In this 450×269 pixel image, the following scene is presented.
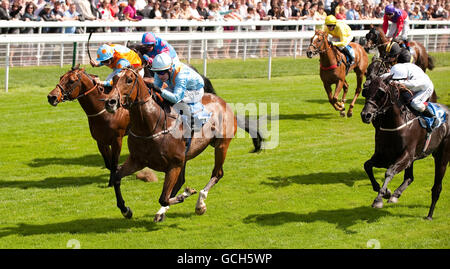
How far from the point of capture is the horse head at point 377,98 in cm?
817

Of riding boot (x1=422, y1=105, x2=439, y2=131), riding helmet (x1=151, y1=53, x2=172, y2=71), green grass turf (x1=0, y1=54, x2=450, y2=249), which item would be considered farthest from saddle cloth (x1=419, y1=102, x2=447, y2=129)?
riding helmet (x1=151, y1=53, x2=172, y2=71)

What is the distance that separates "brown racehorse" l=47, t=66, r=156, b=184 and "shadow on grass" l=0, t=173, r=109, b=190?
475 mm

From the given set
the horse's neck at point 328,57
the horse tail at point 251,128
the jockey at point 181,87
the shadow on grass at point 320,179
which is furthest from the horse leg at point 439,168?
the horse's neck at point 328,57

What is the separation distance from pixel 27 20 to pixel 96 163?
6047 millimetres

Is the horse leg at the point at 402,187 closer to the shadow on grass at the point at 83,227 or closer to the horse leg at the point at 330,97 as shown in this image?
the shadow on grass at the point at 83,227

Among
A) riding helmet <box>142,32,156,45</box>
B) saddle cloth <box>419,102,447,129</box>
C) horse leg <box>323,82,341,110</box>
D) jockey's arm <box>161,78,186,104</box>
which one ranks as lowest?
horse leg <box>323,82,341,110</box>

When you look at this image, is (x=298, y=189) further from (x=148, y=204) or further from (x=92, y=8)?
(x=92, y=8)

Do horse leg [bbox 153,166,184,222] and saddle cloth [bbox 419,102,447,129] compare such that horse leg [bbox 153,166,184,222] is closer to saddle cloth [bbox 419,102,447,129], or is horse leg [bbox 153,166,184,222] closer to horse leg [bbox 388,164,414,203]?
horse leg [bbox 388,164,414,203]

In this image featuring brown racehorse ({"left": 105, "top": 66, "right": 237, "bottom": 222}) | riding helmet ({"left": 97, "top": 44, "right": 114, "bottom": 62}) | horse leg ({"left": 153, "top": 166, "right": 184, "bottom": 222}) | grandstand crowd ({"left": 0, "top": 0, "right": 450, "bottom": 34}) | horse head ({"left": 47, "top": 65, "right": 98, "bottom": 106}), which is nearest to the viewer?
brown racehorse ({"left": 105, "top": 66, "right": 237, "bottom": 222})

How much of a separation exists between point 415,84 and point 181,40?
9.41m

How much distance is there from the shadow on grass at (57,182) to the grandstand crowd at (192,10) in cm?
642

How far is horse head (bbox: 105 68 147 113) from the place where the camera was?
7.38 metres

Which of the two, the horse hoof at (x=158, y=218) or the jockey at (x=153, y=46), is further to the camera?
the jockey at (x=153, y=46)
